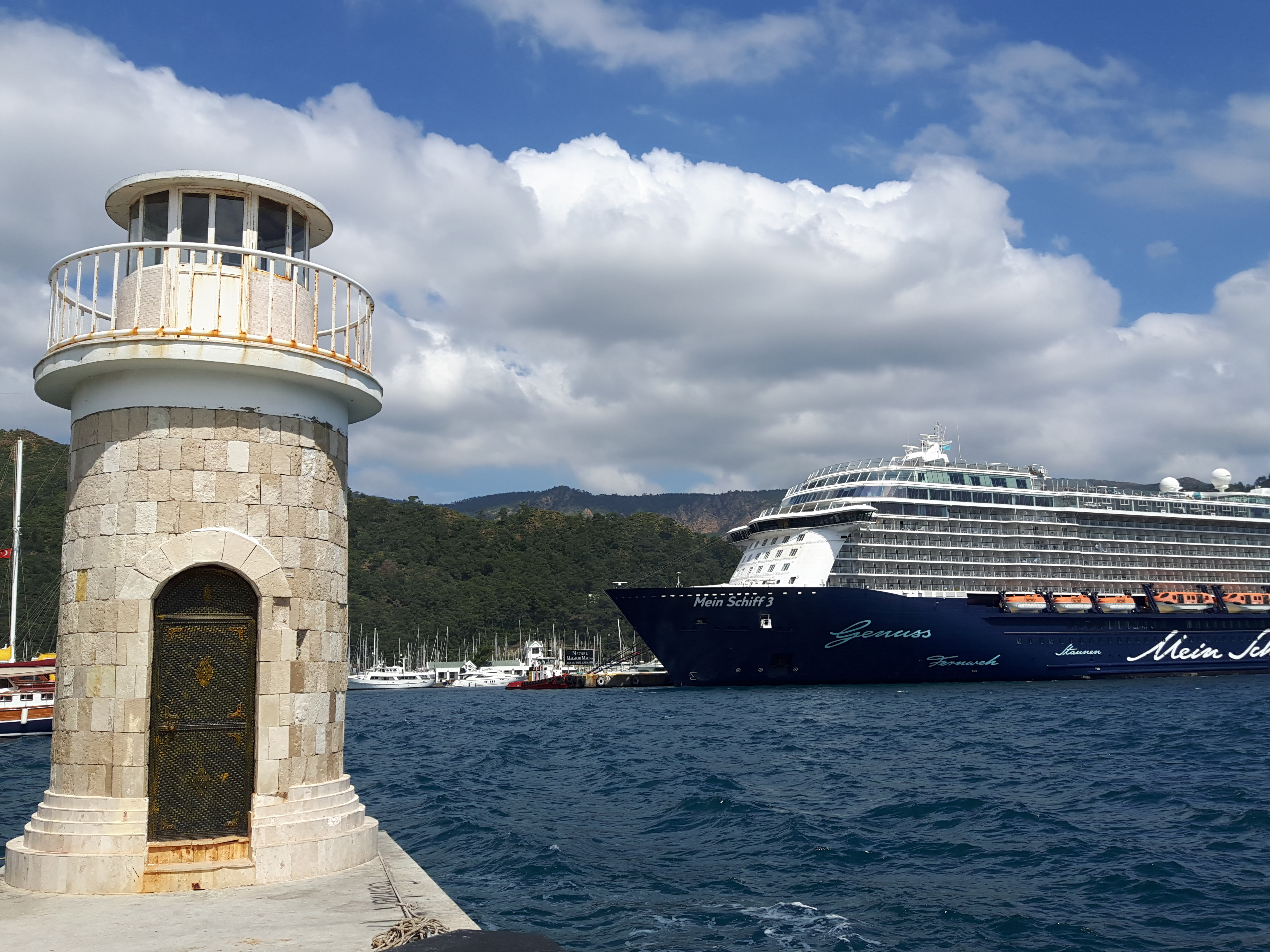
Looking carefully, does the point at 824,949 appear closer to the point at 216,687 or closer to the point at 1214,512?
the point at 216,687

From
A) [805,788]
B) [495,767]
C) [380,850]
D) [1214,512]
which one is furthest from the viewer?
[1214,512]

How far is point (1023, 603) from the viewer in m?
49.2

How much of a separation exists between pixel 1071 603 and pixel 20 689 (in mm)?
48764

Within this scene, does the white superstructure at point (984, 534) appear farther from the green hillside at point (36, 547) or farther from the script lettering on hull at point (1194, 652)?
the green hillside at point (36, 547)

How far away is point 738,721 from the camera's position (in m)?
31.6

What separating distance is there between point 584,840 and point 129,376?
969cm

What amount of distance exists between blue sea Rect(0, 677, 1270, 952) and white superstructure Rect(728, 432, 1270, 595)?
2086 centimetres

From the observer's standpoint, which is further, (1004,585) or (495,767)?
(1004,585)

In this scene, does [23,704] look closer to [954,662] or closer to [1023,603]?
[954,662]

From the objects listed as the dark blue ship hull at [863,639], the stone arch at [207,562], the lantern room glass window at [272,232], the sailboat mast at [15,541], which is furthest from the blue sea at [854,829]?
the dark blue ship hull at [863,639]

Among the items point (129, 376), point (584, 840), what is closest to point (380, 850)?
point (129, 376)

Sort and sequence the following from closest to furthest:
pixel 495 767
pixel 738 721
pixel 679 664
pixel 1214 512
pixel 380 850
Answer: pixel 380 850
pixel 495 767
pixel 738 721
pixel 679 664
pixel 1214 512

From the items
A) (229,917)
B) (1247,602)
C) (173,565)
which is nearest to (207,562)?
(173,565)

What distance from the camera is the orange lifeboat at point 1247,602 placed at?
54.0 metres
